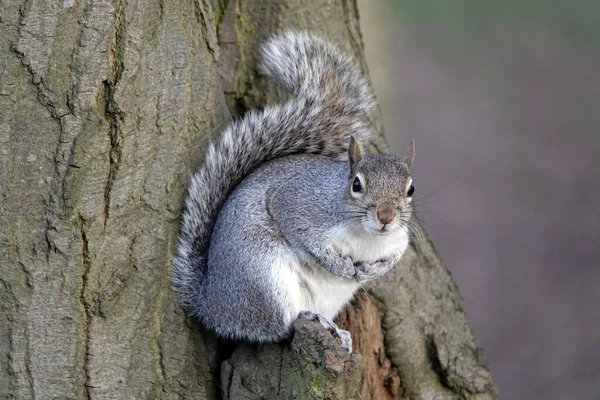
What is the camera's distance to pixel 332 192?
8.04 feet

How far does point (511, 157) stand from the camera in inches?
191

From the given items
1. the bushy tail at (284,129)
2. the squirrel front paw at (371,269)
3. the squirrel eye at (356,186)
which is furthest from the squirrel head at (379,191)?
the bushy tail at (284,129)

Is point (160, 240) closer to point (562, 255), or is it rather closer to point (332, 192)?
point (332, 192)

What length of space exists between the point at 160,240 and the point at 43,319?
35 cm

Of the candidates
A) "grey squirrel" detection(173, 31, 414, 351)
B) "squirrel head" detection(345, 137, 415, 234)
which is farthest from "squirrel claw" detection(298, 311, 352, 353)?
"squirrel head" detection(345, 137, 415, 234)

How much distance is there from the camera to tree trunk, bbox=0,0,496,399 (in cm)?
229

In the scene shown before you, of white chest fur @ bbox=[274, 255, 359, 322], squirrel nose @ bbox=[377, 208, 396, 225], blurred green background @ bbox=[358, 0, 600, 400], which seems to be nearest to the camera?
squirrel nose @ bbox=[377, 208, 396, 225]

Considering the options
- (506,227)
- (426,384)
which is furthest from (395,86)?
(426,384)

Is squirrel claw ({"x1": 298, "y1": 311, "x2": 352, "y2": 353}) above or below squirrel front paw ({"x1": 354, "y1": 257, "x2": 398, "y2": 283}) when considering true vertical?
below

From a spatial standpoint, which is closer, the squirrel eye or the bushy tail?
the squirrel eye

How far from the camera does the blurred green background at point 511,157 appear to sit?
4.27m

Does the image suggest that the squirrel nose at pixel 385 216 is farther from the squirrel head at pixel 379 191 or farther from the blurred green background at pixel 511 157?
the blurred green background at pixel 511 157

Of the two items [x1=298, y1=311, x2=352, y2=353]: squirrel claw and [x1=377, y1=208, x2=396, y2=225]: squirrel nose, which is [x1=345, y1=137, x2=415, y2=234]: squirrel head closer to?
[x1=377, y1=208, x2=396, y2=225]: squirrel nose

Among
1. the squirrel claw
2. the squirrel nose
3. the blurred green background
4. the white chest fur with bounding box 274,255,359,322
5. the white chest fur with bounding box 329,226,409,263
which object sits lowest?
the squirrel claw
